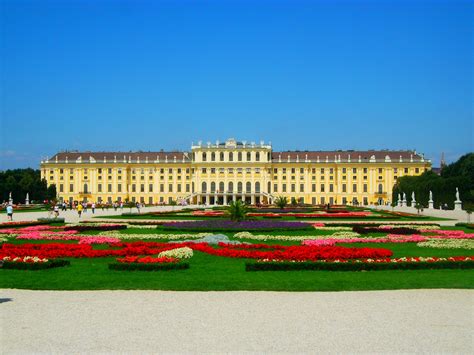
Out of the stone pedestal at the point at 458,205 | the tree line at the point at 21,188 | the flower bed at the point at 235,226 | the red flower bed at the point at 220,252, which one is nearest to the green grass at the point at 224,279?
the red flower bed at the point at 220,252

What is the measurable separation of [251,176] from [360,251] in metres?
68.4

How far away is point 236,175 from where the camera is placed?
262 ft

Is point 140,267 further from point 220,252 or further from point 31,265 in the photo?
point 220,252

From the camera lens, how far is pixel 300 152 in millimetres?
83438

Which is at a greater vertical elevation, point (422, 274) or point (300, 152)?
point (300, 152)

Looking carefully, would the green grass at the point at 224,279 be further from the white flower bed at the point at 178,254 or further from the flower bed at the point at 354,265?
the white flower bed at the point at 178,254

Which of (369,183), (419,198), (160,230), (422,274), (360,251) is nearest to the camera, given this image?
(422,274)

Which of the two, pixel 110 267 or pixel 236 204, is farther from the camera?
pixel 236 204

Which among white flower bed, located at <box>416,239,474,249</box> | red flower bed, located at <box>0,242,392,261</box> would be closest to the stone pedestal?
white flower bed, located at <box>416,239,474,249</box>
